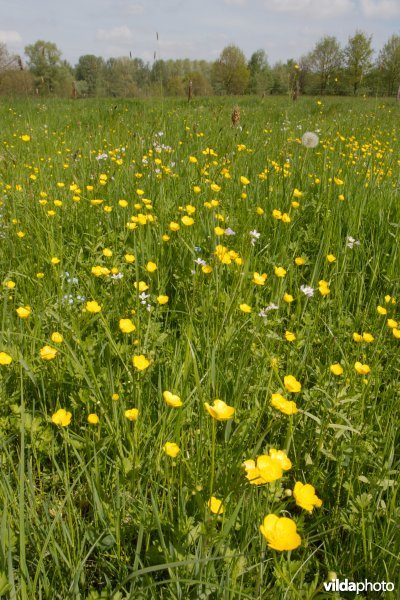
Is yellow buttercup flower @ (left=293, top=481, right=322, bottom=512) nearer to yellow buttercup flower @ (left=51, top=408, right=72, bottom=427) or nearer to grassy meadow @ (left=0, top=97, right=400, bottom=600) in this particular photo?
grassy meadow @ (left=0, top=97, right=400, bottom=600)

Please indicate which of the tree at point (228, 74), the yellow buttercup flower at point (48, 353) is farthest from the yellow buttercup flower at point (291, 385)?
the tree at point (228, 74)

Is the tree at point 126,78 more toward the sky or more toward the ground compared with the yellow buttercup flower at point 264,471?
more toward the sky

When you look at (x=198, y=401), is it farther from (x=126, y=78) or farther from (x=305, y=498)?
(x=126, y=78)

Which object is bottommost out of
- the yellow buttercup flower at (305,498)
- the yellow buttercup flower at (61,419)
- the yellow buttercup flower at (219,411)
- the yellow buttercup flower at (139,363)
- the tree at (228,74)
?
the yellow buttercup flower at (305,498)

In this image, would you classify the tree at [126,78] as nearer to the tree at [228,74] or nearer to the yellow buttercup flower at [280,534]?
the tree at [228,74]

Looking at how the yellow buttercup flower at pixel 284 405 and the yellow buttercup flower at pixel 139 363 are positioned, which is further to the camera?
the yellow buttercup flower at pixel 139 363

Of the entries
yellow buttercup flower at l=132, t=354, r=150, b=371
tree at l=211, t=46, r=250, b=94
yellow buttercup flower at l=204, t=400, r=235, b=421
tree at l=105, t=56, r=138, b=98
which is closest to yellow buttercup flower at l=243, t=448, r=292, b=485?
yellow buttercup flower at l=204, t=400, r=235, b=421

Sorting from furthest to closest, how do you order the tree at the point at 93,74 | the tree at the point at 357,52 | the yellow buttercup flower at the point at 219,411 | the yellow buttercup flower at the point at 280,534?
the tree at the point at 357,52, the tree at the point at 93,74, the yellow buttercup flower at the point at 219,411, the yellow buttercup flower at the point at 280,534

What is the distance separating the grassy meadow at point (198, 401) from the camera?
0.98 meters

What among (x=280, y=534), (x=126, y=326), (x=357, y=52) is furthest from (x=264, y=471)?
(x=357, y=52)

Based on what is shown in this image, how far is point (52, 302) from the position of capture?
1909 millimetres

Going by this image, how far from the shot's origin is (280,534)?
80cm

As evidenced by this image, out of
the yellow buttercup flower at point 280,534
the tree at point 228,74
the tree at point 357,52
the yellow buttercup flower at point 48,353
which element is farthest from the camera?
the tree at point 357,52

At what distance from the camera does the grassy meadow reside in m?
0.98
